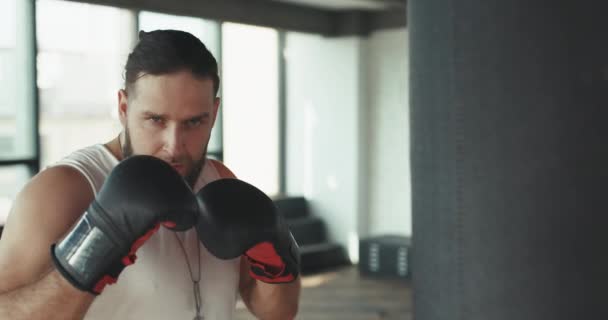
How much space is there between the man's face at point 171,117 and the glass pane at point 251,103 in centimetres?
512

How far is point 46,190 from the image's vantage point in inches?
43.8

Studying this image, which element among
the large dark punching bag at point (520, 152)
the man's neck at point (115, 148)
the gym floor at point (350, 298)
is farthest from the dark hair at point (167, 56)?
the gym floor at point (350, 298)

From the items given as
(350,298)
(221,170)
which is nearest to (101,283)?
(221,170)

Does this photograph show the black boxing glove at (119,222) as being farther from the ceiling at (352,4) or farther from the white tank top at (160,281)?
the ceiling at (352,4)

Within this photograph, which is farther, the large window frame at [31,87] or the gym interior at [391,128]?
the large window frame at [31,87]

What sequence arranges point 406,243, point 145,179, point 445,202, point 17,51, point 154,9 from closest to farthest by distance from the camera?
point 145,179, point 445,202, point 17,51, point 154,9, point 406,243

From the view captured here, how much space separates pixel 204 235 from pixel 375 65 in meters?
5.67

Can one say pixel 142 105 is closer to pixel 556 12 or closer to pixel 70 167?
pixel 70 167

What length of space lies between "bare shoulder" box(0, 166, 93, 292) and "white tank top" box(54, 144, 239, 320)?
1.6 inches

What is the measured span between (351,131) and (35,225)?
18.7ft

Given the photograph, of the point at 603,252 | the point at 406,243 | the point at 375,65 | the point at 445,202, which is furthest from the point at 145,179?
the point at 375,65

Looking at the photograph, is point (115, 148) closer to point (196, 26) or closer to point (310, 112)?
point (196, 26)

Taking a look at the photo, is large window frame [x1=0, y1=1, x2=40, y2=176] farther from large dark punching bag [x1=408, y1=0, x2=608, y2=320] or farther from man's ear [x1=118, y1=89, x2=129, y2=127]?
man's ear [x1=118, y1=89, x2=129, y2=127]

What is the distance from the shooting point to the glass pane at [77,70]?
4859 mm
